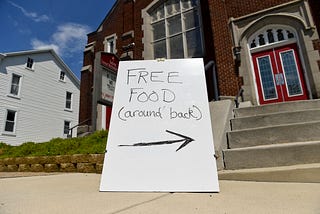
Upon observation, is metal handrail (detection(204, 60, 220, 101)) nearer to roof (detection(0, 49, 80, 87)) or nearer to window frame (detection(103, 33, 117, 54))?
window frame (detection(103, 33, 117, 54))

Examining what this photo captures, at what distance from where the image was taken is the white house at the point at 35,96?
47.9 ft

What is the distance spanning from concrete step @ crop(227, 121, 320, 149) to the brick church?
12.7ft

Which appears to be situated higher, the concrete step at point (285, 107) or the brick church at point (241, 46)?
the brick church at point (241, 46)

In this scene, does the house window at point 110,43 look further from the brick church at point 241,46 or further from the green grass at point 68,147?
the green grass at point 68,147

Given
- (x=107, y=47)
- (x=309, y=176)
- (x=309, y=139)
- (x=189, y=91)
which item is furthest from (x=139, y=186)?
(x=107, y=47)

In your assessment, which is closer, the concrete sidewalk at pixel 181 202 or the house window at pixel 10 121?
the concrete sidewalk at pixel 181 202

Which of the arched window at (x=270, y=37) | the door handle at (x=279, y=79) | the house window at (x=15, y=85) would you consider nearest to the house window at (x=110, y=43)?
the arched window at (x=270, y=37)

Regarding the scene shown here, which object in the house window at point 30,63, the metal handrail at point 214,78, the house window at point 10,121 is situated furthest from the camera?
the house window at point 30,63

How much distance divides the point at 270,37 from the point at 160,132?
708 cm

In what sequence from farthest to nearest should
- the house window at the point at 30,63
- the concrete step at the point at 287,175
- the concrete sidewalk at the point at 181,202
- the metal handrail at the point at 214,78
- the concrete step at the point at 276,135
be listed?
the house window at the point at 30,63 < the metal handrail at the point at 214,78 < the concrete step at the point at 276,135 < the concrete step at the point at 287,175 < the concrete sidewalk at the point at 181,202

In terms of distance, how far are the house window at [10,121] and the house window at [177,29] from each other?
38.2ft

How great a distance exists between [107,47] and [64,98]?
31.0 feet

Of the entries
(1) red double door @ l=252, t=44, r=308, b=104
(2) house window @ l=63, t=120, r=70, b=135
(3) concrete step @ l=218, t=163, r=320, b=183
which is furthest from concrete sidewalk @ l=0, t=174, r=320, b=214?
(2) house window @ l=63, t=120, r=70, b=135

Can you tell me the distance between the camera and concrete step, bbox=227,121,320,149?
3061 mm
